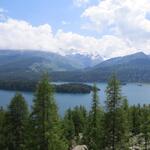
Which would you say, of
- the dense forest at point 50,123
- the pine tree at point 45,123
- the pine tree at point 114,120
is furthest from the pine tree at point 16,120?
the pine tree at point 114,120

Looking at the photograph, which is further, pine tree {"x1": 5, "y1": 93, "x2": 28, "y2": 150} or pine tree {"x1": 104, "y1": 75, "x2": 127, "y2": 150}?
pine tree {"x1": 5, "y1": 93, "x2": 28, "y2": 150}

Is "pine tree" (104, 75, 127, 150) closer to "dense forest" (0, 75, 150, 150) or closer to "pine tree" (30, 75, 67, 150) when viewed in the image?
"dense forest" (0, 75, 150, 150)

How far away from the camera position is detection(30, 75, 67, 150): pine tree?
34688 millimetres

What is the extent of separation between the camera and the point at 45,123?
34406 mm

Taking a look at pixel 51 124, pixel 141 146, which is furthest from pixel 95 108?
pixel 141 146

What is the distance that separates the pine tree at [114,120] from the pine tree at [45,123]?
21.8 ft

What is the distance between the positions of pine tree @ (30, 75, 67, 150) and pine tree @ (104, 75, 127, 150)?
664cm

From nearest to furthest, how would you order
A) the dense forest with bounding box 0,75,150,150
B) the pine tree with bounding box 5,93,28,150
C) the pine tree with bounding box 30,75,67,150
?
the pine tree with bounding box 30,75,67,150 → the dense forest with bounding box 0,75,150,150 → the pine tree with bounding box 5,93,28,150

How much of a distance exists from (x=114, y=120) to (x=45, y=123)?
8607 mm

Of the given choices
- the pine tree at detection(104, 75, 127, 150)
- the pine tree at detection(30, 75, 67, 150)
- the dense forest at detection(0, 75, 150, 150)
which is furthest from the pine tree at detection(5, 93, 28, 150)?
the pine tree at detection(104, 75, 127, 150)

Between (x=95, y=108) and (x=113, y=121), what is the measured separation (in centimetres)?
1182

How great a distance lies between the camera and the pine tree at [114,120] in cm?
3938

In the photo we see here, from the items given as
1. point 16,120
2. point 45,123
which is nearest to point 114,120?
point 45,123

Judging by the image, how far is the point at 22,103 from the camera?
43562 mm
